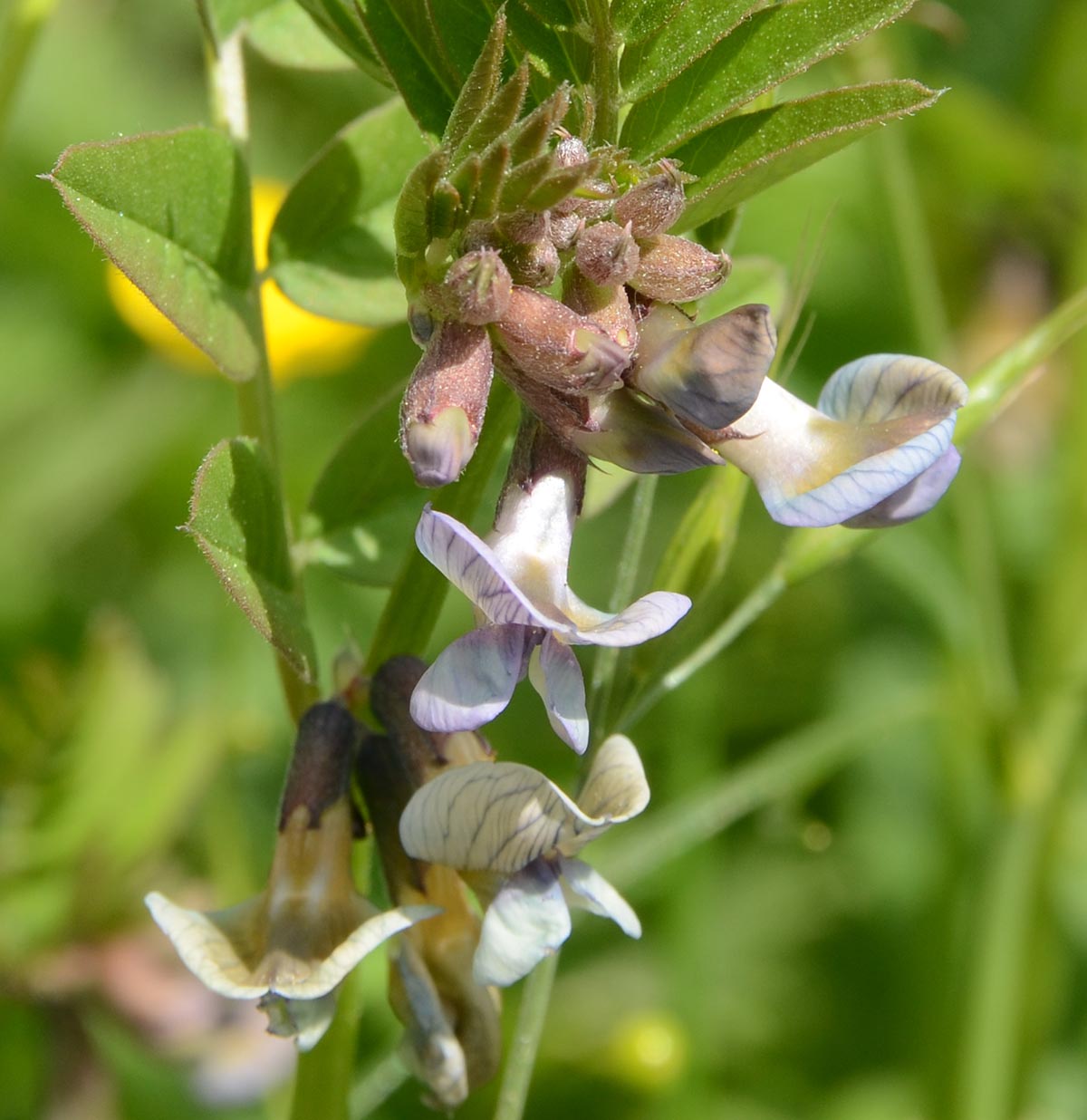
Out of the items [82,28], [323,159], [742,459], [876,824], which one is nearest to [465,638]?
[742,459]

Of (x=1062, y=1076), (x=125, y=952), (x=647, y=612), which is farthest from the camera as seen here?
(x=1062, y=1076)

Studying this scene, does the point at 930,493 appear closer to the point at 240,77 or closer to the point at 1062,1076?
the point at 240,77

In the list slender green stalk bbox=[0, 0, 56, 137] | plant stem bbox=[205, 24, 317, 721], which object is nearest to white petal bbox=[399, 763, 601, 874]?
plant stem bbox=[205, 24, 317, 721]

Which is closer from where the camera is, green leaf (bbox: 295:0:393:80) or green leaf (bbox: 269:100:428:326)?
green leaf (bbox: 295:0:393:80)

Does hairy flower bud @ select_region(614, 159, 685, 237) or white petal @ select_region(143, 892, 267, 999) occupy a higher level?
hairy flower bud @ select_region(614, 159, 685, 237)

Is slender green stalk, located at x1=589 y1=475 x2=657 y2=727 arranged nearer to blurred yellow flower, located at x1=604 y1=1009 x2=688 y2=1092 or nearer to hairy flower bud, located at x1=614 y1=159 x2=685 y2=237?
hairy flower bud, located at x1=614 y1=159 x2=685 y2=237

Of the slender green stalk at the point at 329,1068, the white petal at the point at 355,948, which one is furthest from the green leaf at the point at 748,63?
the slender green stalk at the point at 329,1068

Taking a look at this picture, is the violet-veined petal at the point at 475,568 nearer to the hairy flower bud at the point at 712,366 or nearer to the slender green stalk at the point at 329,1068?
the hairy flower bud at the point at 712,366
